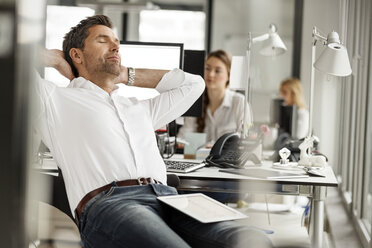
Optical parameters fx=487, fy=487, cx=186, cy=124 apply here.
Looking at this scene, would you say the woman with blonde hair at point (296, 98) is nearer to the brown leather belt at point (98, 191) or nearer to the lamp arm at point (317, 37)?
the lamp arm at point (317, 37)

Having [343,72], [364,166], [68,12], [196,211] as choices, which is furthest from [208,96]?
[68,12]

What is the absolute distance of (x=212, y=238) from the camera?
1.18 meters

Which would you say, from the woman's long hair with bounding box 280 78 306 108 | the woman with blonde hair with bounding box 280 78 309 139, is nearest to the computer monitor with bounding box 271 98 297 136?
the woman with blonde hair with bounding box 280 78 309 139

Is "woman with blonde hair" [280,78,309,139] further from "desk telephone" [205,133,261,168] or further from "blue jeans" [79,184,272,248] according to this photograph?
"blue jeans" [79,184,272,248]

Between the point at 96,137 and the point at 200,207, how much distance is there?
0.39m

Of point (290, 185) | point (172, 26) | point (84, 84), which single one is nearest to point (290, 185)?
point (290, 185)

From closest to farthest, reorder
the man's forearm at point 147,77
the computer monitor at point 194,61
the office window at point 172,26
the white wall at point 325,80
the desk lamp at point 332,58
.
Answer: the white wall at point 325,80, the desk lamp at point 332,58, the man's forearm at point 147,77, the computer monitor at point 194,61, the office window at point 172,26

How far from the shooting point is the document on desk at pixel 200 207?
1.17 metres

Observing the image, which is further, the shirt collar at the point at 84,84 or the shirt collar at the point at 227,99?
the shirt collar at the point at 227,99

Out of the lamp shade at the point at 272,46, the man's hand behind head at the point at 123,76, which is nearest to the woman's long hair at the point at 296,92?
the lamp shade at the point at 272,46

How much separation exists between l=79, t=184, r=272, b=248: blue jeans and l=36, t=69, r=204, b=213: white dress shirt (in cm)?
9

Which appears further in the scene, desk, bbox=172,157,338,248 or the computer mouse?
the computer mouse

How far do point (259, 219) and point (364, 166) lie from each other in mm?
2456

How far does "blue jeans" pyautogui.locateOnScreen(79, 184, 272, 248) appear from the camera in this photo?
113cm
